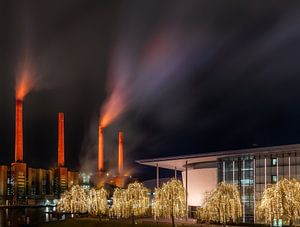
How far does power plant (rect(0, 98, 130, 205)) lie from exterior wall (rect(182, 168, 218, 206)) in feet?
245

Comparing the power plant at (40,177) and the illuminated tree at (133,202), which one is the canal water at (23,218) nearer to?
the illuminated tree at (133,202)

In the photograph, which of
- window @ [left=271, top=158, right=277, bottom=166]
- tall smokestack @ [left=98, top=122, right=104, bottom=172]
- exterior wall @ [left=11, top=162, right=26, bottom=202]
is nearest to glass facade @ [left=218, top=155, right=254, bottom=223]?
window @ [left=271, top=158, right=277, bottom=166]

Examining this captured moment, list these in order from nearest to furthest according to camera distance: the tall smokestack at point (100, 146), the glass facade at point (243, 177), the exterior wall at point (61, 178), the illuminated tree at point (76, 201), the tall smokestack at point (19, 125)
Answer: the glass facade at point (243, 177), the illuminated tree at point (76, 201), the tall smokestack at point (19, 125), the exterior wall at point (61, 178), the tall smokestack at point (100, 146)

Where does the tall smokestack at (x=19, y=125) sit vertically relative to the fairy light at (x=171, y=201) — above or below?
above

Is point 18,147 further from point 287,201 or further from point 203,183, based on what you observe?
point 287,201

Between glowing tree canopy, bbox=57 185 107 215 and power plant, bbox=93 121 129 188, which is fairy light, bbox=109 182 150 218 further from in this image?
power plant, bbox=93 121 129 188

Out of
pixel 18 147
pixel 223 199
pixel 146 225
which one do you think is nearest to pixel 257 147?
pixel 223 199

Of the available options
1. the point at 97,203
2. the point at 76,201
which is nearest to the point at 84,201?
the point at 76,201

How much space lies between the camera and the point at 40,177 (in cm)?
16225

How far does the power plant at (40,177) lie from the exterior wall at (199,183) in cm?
7459

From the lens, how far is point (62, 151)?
144 metres

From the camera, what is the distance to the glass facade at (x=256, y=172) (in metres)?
45.5

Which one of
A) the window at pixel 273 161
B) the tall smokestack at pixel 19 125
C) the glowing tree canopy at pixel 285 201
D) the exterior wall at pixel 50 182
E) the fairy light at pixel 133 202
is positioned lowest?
the exterior wall at pixel 50 182

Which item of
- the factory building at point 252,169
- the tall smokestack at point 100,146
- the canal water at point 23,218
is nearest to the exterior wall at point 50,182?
the tall smokestack at point 100,146
